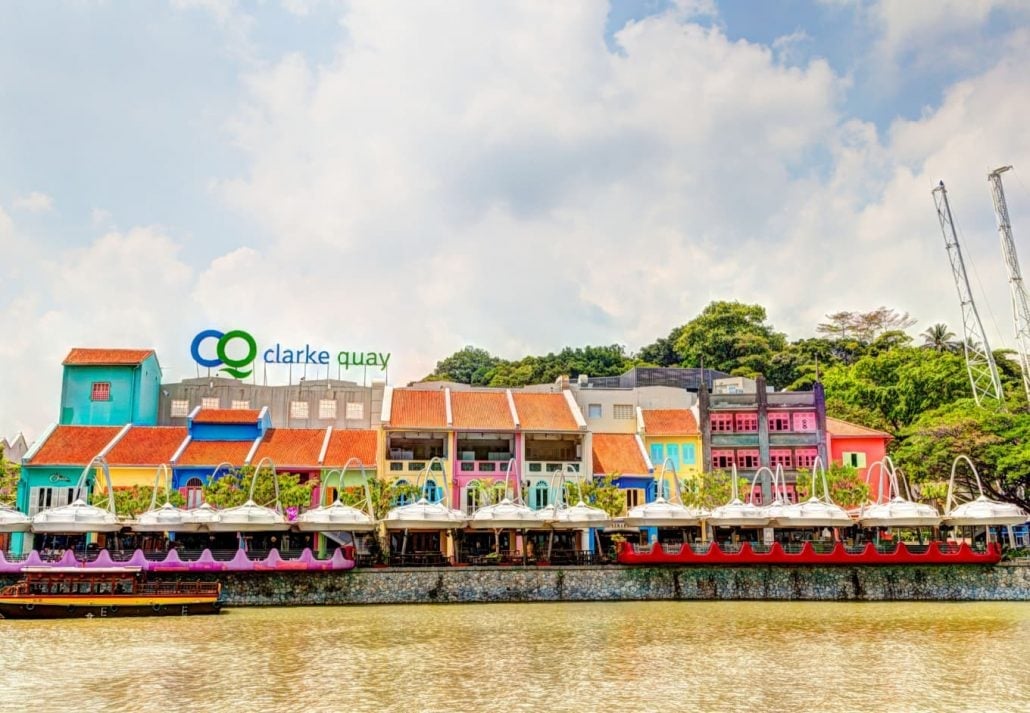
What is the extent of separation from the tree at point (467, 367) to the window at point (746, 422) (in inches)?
1547

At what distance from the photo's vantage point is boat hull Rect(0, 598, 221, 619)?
103 ft

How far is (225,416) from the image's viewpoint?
168ft

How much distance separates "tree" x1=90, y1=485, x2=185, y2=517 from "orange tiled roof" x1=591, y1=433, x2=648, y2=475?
20955mm

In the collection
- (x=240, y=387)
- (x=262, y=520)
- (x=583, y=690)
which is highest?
(x=240, y=387)

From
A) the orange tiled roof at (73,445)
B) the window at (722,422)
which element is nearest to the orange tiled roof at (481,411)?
the window at (722,422)

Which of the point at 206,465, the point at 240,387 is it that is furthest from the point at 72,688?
the point at 240,387

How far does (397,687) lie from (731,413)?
3777 cm

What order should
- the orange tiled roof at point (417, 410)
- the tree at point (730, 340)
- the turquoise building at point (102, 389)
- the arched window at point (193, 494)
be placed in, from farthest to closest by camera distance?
1. the tree at point (730, 340)
2. the turquoise building at point (102, 389)
3. the orange tiled roof at point (417, 410)
4. the arched window at point (193, 494)

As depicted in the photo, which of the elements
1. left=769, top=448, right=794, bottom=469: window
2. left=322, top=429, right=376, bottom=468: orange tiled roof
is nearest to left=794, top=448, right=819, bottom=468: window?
left=769, top=448, right=794, bottom=469: window

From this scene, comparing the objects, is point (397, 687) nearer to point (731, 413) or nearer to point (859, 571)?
point (859, 571)

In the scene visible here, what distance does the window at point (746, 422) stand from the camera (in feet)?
179

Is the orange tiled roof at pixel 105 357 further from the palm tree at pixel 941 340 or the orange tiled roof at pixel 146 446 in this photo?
the palm tree at pixel 941 340

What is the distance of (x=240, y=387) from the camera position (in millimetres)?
58031

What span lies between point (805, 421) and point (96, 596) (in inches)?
1486
